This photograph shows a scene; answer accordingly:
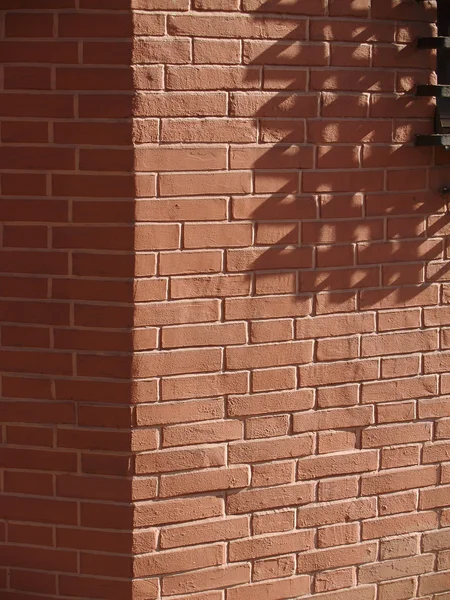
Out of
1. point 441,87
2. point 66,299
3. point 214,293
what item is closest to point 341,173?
point 441,87

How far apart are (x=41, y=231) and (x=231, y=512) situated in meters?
1.15

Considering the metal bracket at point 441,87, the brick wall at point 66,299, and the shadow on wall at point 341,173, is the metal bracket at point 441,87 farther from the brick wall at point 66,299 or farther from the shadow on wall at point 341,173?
the brick wall at point 66,299

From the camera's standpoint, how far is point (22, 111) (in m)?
3.13

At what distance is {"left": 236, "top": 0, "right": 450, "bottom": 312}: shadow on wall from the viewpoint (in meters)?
3.26

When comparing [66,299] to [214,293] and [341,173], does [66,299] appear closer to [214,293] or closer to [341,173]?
[214,293]

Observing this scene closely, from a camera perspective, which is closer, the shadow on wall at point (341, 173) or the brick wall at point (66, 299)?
the brick wall at point (66, 299)

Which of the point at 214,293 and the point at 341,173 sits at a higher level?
the point at 341,173

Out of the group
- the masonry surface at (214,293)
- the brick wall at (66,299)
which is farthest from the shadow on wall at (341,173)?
the brick wall at (66,299)

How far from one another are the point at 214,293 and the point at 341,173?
0.61 m

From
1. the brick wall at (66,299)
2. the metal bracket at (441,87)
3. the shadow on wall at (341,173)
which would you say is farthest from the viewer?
the metal bracket at (441,87)

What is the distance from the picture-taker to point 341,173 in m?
3.38

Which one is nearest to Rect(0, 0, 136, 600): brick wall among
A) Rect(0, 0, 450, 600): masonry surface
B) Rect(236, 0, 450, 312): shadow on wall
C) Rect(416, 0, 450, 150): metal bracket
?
Rect(0, 0, 450, 600): masonry surface

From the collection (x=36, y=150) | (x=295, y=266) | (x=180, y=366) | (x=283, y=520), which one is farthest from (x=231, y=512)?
(x=36, y=150)

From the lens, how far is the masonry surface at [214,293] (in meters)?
3.12
